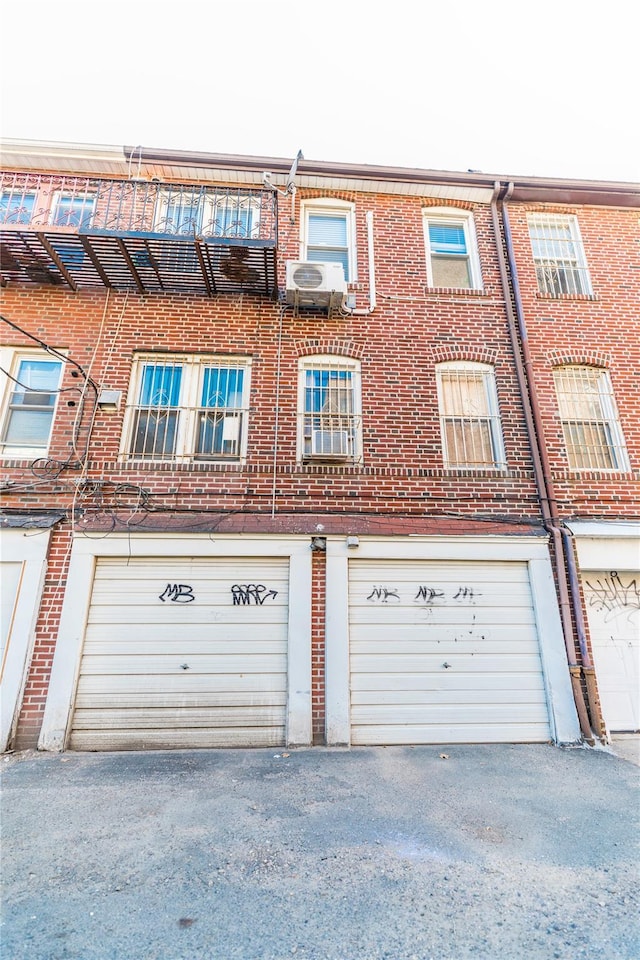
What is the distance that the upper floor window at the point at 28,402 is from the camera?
625 centimetres

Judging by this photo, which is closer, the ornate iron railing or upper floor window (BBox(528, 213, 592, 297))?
the ornate iron railing

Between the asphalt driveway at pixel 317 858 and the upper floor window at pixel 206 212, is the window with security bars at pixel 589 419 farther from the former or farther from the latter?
the upper floor window at pixel 206 212

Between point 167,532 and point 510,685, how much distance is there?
16.9 feet

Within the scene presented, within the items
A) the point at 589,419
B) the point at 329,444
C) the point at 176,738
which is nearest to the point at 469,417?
the point at 589,419

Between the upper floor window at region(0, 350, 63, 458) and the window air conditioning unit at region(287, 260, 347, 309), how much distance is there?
3.95 meters

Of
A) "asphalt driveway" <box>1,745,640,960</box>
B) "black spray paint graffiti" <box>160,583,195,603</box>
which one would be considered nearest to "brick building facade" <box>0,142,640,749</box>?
"black spray paint graffiti" <box>160,583,195,603</box>

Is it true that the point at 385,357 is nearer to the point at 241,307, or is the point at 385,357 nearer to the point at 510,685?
the point at 241,307

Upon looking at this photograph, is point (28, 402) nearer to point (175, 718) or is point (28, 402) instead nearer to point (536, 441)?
point (175, 718)

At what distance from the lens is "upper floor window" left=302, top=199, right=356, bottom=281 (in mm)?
7574

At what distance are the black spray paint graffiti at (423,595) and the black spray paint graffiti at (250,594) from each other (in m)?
1.42

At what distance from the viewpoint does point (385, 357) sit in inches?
272

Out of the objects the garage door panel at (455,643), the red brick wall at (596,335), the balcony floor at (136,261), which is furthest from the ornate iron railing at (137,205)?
the garage door panel at (455,643)

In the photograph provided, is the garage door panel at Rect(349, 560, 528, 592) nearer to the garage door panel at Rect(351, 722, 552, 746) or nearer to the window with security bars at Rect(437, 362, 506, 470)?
the window with security bars at Rect(437, 362, 506, 470)

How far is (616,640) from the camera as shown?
6.15 metres
